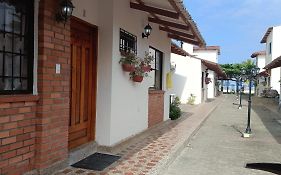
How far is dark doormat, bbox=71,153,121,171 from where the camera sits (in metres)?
5.46

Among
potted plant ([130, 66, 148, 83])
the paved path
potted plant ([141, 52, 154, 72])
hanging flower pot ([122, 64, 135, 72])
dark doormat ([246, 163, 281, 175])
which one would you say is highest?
potted plant ([141, 52, 154, 72])

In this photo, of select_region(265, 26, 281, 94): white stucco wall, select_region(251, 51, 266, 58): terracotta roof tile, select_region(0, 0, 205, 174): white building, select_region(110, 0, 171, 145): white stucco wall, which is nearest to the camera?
select_region(0, 0, 205, 174): white building

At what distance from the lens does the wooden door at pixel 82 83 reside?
5887 mm

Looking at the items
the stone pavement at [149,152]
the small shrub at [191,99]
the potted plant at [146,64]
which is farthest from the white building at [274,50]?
the potted plant at [146,64]

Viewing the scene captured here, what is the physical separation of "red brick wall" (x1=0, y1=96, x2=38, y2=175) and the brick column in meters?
0.12

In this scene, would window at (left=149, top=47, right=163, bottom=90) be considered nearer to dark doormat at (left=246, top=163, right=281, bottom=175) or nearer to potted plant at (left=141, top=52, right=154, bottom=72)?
potted plant at (left=141, top=52, right=154, bottom=72)

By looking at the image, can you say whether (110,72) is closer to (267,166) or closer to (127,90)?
(127,90)

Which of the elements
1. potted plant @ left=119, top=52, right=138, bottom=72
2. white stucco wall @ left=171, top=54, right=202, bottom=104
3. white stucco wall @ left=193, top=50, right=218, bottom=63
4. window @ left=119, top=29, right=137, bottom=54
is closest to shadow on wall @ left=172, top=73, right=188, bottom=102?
white stucco wall @ left=171, top=54, right=202, bottom=104

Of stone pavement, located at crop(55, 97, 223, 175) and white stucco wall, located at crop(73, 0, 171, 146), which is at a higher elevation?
white stucco wall, located at crop(73, 0, 171, 146)

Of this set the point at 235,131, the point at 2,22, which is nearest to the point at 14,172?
the point at 2,22

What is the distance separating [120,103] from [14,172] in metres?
3.22

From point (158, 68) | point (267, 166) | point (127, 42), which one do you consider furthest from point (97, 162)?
point (158, 68)

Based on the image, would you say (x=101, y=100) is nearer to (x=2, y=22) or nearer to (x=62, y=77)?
(x=62, y=77)

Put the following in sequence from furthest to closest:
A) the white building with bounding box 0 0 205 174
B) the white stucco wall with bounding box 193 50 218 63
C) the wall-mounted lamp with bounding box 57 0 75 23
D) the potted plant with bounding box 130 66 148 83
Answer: the white stucco wall with bounding box 193 50 218 63 → the potted plant with bounding box 130 66 148 83 → the wall-mounted lamp with bounding box 57 0 75 23 → the white building with bounding box 0 0 205 174
